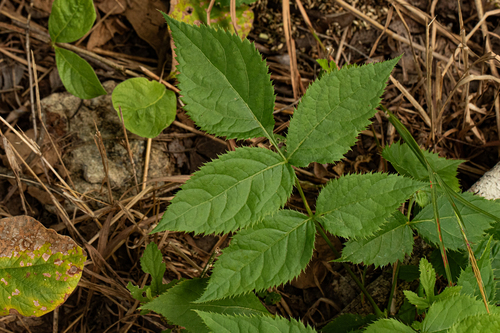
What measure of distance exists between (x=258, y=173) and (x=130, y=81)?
1031mm

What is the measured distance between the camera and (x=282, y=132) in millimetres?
2088

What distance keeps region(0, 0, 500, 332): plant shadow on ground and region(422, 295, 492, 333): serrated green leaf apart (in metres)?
0.52

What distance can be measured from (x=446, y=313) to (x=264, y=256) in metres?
0.69

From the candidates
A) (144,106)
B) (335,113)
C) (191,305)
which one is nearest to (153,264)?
(191,305)

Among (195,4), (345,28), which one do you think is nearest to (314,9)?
(345,28)

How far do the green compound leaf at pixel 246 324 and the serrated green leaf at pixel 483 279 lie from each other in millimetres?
668

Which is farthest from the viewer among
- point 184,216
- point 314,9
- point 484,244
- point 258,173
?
point 314,9

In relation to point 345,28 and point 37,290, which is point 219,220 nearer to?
point 37,290

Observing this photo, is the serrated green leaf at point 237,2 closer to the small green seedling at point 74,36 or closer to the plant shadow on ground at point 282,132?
the plant shadow on ground at point 282,132

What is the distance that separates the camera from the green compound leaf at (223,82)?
1.35 meters

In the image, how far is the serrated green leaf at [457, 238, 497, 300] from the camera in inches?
56.0

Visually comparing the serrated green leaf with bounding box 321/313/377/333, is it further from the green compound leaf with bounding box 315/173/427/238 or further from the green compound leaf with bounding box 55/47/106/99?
the green compound leaf with bounding box 55/47/106/99

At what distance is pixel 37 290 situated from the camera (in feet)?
5.31

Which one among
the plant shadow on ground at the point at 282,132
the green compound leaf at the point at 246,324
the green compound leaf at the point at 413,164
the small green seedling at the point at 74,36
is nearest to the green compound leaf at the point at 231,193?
the green compound leaf at the point at 246,324
